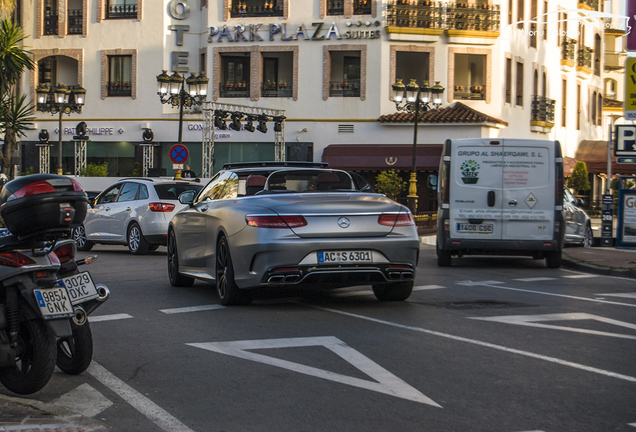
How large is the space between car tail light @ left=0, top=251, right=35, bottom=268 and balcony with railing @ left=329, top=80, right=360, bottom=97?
112 ft

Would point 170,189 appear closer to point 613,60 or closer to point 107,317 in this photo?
point 107,317

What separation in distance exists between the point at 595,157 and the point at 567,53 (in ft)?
18.9

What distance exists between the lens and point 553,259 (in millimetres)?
15266

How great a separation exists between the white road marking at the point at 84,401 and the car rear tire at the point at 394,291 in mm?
4635

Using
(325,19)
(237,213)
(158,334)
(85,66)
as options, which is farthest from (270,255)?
(85,66)

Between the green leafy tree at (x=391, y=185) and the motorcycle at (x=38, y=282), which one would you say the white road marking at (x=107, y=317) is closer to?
the motorcycle at (x=38, y=282)

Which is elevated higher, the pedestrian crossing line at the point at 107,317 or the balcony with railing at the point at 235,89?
the balcony with railing at the point at 235,89

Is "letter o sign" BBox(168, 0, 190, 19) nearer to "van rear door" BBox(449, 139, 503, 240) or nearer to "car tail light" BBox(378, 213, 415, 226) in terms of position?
"van rear door" BBox(449, 139, 503, 240)

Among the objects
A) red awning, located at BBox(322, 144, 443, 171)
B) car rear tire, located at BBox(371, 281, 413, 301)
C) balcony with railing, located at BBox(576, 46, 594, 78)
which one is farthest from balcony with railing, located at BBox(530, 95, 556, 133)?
car rear tire, located at BBox(371, 281, 413, 301)

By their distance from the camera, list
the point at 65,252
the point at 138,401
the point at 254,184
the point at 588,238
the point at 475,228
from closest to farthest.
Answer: the point at 138,401, the point at 65,252, the point at 254,184, the point at 475,228, the point at 588,238

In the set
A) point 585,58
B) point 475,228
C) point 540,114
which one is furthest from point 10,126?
point 585,58

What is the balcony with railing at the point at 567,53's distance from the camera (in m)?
46.3

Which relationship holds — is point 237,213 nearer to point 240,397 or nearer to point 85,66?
point 240,397

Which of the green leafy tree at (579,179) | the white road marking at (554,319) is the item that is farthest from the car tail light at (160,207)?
the green leafy tree at (579,179)
